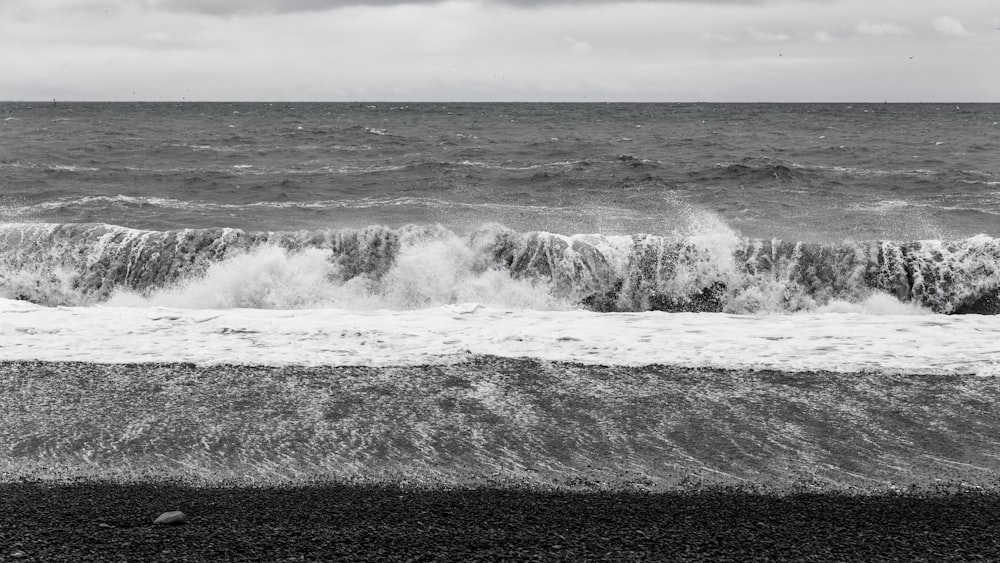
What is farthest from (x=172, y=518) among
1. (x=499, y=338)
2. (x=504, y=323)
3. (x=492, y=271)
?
(x=492, y=271)

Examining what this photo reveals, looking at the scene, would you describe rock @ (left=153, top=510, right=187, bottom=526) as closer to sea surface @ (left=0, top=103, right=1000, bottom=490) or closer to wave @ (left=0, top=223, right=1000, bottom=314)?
sea surface @ (left=0, top=103, right=1000, bottom=490)

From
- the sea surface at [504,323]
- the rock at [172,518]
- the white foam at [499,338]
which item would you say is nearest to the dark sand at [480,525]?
the rock at [172,518]

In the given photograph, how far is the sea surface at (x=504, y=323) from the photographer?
469cm

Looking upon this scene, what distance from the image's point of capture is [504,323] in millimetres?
7785

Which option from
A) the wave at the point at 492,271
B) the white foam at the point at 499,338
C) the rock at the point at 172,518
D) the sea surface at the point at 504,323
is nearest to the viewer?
the rock at the point at 172,518

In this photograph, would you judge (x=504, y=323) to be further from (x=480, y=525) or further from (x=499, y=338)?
(x=480, y=525)

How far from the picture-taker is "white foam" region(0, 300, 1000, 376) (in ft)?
21.4

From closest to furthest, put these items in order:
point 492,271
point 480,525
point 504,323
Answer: point 480,525 → point 504,323 → point 492,271

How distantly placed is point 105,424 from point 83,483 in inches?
35.6

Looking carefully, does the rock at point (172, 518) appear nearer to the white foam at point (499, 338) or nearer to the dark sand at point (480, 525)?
the dark sand at point (480, 525)

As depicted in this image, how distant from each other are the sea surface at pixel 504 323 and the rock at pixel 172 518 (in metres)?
0.49

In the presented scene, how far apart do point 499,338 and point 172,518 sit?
3819 millimetres

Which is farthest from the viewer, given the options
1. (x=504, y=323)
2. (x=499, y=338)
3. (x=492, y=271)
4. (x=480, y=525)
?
(x=492, y=271)

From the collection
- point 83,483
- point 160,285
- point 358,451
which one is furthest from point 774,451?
point 160,285
